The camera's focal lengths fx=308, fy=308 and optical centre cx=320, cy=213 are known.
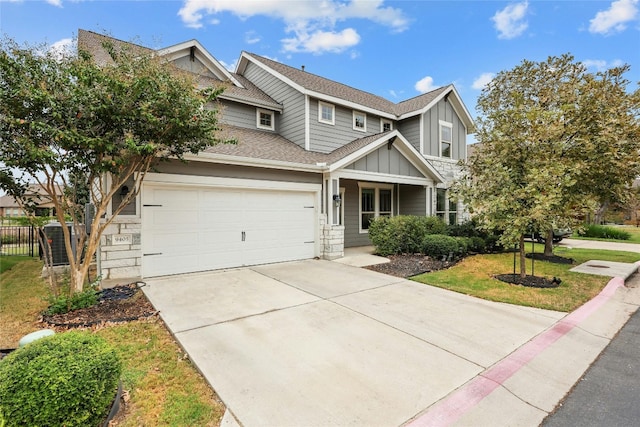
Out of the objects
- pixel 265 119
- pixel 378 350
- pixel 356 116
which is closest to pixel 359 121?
pixel 356 116

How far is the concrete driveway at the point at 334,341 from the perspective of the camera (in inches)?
110

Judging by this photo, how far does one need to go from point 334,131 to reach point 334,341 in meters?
9.79

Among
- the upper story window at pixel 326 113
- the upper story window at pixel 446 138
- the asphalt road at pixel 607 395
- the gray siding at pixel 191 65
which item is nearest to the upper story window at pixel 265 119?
the upper story window at pixel 326 113

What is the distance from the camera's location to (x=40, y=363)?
228cm

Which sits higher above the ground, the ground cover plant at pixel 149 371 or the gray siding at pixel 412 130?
the gray siding at pixel 412 130

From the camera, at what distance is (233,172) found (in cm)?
828

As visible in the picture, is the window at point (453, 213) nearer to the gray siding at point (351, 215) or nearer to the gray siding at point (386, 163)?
the gray siding at point (386, 163)

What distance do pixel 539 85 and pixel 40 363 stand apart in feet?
48.3

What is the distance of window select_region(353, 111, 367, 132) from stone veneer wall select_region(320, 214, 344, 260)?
5.14 meters

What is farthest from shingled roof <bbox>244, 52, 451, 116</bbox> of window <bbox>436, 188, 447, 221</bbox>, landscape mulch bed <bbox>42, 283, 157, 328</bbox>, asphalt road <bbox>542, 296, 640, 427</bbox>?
asphalt road <bbox>542, 296, 640, 427</bbox>

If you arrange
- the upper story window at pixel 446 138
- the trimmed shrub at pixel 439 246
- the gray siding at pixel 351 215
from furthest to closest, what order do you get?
the upper story window at pixel 446 138
the gray siding at pixel 351 215
the trimmed shrub at pixel 439 246

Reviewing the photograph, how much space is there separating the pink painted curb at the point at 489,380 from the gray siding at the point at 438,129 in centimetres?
1046

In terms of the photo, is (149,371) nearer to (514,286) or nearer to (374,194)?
(514,286)

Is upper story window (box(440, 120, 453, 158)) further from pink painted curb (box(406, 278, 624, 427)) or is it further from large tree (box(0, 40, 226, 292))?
large tree (box(0, 40, 226, 292))
